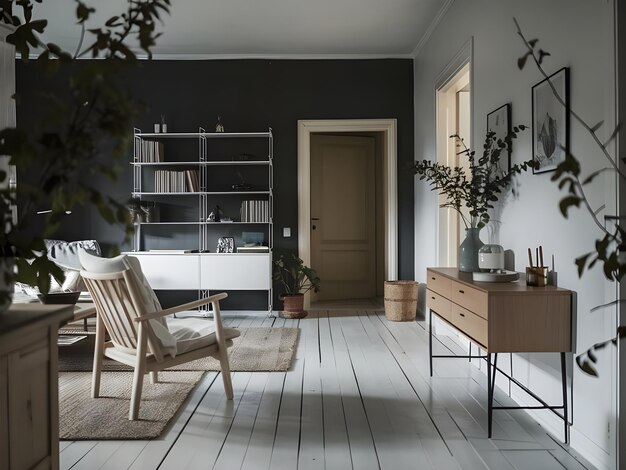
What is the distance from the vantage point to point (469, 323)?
10.0 feet

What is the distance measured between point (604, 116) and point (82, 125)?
219cm

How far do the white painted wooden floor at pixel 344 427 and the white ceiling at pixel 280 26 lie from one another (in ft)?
10.5

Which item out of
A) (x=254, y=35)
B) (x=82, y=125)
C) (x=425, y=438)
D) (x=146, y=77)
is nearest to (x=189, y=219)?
(x=146, y=77)

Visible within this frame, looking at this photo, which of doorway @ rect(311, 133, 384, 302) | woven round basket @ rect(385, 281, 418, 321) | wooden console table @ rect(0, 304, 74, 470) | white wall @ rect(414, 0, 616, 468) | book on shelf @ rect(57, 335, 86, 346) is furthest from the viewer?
doorway @ rect(311, 133, 384, 302)

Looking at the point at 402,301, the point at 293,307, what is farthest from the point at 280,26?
the point at 402,301

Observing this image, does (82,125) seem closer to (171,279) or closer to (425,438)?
(425,438)

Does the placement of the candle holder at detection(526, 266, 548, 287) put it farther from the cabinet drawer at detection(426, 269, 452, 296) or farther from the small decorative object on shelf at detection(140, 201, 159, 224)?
the small decorative object on shelf at detection(140, 201, 159, 224)

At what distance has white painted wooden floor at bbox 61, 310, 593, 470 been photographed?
2.51 m

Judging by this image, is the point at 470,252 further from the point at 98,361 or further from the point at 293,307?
the point at 293,307

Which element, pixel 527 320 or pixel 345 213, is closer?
pixel 527 320

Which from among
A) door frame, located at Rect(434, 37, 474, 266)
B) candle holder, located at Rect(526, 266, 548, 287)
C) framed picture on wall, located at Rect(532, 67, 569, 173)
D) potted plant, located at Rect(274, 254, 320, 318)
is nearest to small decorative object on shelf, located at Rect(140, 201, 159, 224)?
potted plant, located at Rect(274, 254, 320, 318)

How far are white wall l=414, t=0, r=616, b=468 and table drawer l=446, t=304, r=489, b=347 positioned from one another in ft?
1.39

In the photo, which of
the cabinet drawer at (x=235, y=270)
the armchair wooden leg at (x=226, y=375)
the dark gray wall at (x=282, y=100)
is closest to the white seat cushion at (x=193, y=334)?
the armchair wooden leg at (x=226, y=375)

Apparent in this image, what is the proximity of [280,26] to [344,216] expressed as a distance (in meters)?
2.84
